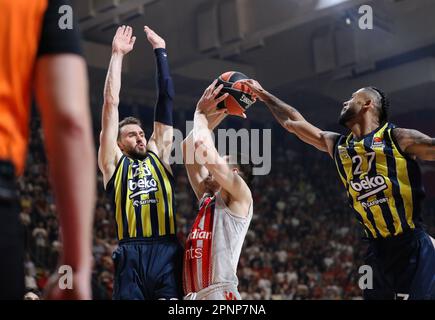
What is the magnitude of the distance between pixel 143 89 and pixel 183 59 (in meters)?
2.33

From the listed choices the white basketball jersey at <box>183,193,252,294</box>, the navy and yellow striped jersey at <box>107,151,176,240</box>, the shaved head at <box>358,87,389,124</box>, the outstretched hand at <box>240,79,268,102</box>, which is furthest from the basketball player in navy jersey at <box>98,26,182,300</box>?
the shaved head at <box>358,87,389,124</box>

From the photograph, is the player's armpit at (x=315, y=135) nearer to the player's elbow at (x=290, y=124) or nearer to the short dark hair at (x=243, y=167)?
the player's elbow at (x=290, y=124)

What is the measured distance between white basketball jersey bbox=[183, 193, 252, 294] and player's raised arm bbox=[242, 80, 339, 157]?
35.1 inches

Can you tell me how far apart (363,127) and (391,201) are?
0.62m

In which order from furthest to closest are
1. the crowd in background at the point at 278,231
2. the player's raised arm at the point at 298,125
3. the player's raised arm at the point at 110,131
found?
the crowd in background at the point at 278,231 < the player's raised arm at the point at 298,125 < the player's raised arm at the point at 110,131

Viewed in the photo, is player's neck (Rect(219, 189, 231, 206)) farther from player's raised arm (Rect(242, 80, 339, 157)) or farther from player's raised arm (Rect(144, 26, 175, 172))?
player's raised arm (Rect(242, 80, 339, 157))

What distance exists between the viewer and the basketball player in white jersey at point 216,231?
4.34 meters

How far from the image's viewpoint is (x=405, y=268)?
4.51 m

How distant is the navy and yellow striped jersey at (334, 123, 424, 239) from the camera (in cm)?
462

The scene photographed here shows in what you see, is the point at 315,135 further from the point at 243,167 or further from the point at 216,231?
the point at 216,231

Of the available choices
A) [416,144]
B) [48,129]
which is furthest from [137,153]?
[48,129]

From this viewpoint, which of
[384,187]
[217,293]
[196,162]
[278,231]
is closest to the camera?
[217,293]

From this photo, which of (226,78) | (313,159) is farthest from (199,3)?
(226,78)

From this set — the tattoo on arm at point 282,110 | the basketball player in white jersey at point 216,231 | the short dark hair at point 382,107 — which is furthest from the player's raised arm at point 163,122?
the short dark hair at point 382,107
